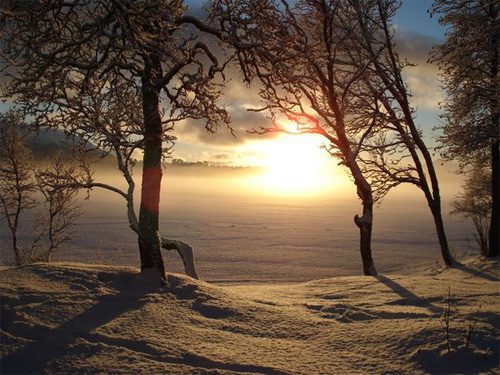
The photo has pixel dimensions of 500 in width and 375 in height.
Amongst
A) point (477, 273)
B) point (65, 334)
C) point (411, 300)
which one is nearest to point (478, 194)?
point (477, 273)

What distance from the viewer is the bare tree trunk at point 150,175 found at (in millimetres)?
7090

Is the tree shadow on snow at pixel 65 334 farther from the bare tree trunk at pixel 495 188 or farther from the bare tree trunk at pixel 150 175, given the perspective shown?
the bare tree trunk at pixel 495 188

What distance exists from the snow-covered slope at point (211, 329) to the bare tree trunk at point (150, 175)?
0.42 metres

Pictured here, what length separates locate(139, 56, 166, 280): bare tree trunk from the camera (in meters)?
7.09

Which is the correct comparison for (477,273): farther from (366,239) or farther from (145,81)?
(145,81)

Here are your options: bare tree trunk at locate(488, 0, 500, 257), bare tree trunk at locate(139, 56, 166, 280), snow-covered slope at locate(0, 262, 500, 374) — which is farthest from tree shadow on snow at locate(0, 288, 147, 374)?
bare tree trunk at locate(488, 0, 500, 257)

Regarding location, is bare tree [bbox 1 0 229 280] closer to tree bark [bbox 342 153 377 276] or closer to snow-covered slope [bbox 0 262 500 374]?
snow-covered slope [bbox 0 262 500 374]

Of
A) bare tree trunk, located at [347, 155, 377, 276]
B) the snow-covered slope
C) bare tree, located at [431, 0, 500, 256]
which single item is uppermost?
bare tree, located at [431, 0, 500, 256]

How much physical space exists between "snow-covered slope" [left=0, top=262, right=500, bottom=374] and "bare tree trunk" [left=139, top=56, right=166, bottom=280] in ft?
1.38

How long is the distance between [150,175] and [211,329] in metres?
3.00

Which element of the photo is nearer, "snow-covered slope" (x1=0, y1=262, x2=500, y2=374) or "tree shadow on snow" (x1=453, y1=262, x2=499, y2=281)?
"snow-covered slope" (x1=0, y1=262, x2=500, y2=374)

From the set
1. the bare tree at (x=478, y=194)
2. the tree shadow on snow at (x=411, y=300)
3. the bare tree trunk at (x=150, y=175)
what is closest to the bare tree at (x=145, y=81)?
the bare tree trunk at (x=150, y=175)

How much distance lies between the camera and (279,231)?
66.3 metres

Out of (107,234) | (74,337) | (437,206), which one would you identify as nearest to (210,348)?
(74,337)
